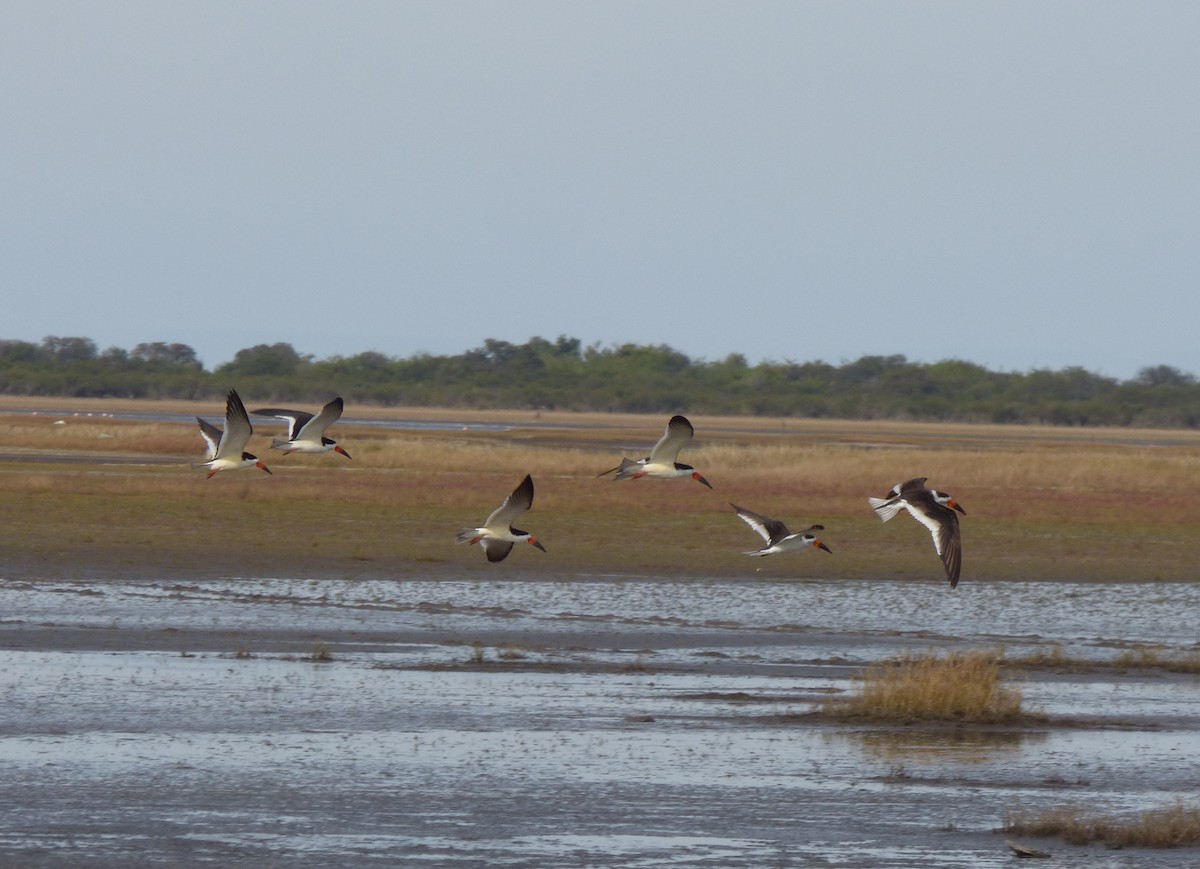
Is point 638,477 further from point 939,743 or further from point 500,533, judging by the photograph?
point 939,743

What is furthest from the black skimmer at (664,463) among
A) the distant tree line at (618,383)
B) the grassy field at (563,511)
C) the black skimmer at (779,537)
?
the distant tree line at (618,383)

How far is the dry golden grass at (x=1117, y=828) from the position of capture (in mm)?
10219

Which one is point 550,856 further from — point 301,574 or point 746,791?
point 301,574

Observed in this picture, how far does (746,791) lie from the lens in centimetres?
1141

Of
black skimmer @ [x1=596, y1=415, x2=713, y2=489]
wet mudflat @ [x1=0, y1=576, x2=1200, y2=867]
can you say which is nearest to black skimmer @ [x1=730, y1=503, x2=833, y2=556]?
black skimmer @ [x1=596, y1=415, x2=713, y2=489]

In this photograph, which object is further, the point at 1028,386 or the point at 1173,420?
the point at 1028,386

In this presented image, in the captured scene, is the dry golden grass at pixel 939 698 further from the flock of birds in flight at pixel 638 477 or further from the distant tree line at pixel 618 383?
the distant tree line at pixel 618 383

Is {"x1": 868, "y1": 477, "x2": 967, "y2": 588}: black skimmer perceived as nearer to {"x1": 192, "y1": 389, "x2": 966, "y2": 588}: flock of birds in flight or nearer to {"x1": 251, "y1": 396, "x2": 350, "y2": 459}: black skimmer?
{"x1": 192, "y1": 389, "x2": 966, "y2": 588}: flock of birds in flight

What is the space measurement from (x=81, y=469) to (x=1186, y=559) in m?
23.2

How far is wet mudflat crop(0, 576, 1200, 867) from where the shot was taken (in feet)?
33.0

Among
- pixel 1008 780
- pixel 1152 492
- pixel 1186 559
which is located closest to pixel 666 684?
pixel 1008 780

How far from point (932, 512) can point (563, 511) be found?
16.4 m

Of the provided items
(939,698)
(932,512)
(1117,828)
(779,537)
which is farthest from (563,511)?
(1117,828)

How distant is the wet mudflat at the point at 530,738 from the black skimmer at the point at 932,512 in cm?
144
